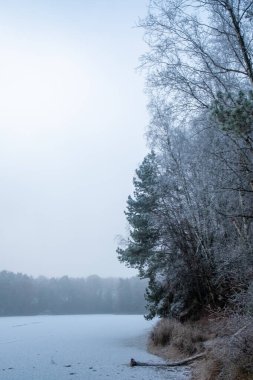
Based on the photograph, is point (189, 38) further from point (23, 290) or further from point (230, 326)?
point (23, 290)

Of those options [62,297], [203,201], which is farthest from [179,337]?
[62,297]

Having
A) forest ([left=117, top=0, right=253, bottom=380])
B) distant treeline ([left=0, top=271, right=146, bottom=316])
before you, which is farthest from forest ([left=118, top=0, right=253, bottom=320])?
distant treeline ([left=0, top=271, right=146, bottom=316])

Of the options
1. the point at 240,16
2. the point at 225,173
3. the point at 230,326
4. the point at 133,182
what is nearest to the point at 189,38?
the point at 240,16

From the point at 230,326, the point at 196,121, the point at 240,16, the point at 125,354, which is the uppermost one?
the point at 240,16

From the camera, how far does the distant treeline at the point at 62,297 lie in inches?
3499

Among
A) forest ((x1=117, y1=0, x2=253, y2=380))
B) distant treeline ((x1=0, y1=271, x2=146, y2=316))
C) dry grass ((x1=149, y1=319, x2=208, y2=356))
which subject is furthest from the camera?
distant treeline ((x1=0, y1=271, x2=146, y2=316))

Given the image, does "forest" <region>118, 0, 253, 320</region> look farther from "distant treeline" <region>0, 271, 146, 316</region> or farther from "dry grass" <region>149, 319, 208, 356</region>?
"distant treeline" <region>0, 271, 146, 316</region>

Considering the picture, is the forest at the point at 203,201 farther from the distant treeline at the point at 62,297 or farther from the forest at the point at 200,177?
the distant treeline at the point at 62,297

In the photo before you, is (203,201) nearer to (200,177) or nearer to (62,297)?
(200,177)

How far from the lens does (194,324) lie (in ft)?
57.3

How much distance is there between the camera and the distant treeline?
88.9m

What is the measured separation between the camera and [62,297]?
102m

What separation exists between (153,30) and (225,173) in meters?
4.29

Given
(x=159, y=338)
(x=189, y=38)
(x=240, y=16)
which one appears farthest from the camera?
(x=159, y=338)
